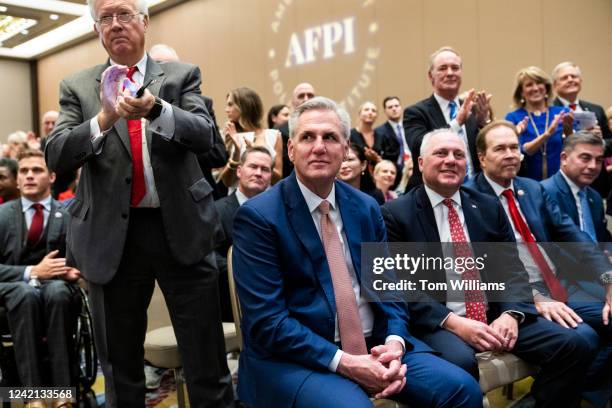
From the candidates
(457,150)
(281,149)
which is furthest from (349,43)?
(457,150)

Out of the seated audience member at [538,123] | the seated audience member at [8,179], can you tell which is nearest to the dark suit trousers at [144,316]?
the seated audience member at [8,179]

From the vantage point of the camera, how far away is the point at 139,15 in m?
1.82

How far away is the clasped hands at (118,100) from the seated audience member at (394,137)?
301 centimetres

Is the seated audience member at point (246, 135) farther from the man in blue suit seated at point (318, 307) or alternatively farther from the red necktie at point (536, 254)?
the man in blue suit seated at point (318, 307)

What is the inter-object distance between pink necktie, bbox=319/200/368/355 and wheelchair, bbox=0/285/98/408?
137 centimetres

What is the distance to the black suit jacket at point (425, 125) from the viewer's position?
10.0ft

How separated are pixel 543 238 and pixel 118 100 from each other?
1.96m

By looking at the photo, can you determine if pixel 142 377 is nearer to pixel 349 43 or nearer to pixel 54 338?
pixel 54 338

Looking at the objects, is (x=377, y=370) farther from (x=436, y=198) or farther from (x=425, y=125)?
(x=425, y=125)

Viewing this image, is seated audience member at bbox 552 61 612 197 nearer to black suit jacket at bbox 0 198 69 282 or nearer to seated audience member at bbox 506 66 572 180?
seated audience member at bbox 506 66 572 180

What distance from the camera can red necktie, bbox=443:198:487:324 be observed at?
7.32 feet

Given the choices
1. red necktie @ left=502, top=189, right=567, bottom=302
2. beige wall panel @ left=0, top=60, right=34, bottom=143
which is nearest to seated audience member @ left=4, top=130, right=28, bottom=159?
red necktie @ left=502, top=189, right=567, bottom=302

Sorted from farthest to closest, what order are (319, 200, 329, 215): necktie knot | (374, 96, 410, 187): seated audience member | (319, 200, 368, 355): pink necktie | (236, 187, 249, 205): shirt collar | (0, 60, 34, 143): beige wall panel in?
(0, 60, 34, 143): beige wall panel → (374, 96, 410, 187): seated audience member → (236, 187, 249, 205): shirt collar → (319, 200, 329, 215): necktie knot → (319, 200, 368, 355): pink necktie

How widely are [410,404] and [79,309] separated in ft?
5.49
